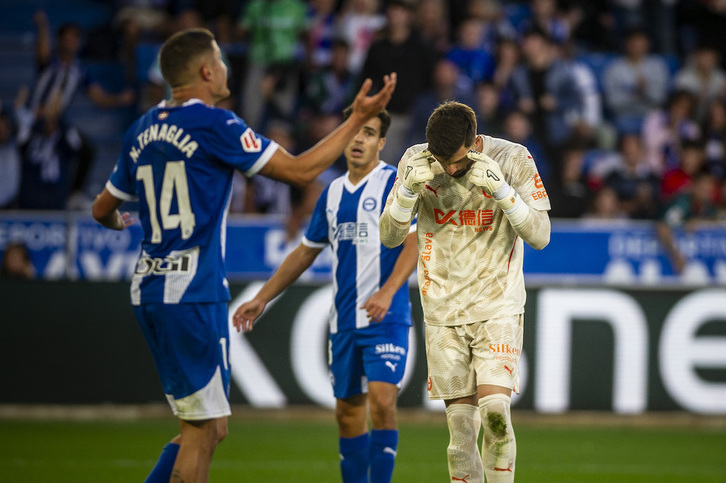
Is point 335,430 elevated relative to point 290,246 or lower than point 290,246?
lower

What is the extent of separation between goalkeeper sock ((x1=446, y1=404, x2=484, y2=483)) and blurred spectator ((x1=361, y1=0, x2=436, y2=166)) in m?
7.77

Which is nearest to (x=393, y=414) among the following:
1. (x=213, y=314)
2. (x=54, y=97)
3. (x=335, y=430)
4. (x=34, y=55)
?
(x=213, y=314)

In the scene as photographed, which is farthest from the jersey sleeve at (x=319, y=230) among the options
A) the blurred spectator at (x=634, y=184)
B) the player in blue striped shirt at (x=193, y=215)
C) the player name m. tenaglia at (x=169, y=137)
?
the blurred spectator at (x=634, y=184)

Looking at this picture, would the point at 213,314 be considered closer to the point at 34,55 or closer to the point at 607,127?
the point at 607,127

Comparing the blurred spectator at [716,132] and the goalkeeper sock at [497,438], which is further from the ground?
the blurred spectator at [716,132]

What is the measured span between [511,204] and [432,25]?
9566 mm

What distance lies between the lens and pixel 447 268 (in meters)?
5.31

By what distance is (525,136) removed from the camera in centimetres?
1278

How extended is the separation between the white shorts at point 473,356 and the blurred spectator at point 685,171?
8.01m

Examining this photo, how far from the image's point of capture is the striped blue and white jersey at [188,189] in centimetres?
479

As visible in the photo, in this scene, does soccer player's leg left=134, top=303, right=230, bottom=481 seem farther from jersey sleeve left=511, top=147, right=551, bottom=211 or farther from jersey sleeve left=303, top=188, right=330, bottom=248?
jersey sleeve left=511, top=147, right=551, bottom=211

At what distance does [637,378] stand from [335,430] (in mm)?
3237

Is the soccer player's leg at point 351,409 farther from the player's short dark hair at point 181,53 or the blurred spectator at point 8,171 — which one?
the blurred spectator at point 8,171

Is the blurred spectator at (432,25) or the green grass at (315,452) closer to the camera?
the green grass at (315,452)
